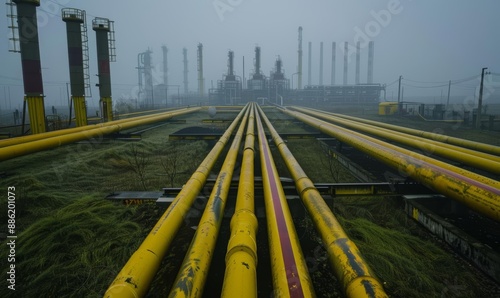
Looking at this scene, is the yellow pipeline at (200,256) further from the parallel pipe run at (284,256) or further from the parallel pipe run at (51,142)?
the parallel pipe run at (51,142)

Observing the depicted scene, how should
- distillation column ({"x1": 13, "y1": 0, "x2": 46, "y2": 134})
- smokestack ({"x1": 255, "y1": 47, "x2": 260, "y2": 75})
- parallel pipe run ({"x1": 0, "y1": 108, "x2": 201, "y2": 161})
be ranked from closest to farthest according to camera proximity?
parallel pipe run ({"x1": 0, "y1": 108, "x2": 201, "y2": 161}), distillation column ({"x1": 13, "y1": 0, "x2": 46, "y2": 134}), smokestack ({"x1": 255, "y1": 47, "x2": 260, "y2": 75})

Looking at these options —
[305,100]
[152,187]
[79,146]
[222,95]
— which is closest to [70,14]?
[79,146]

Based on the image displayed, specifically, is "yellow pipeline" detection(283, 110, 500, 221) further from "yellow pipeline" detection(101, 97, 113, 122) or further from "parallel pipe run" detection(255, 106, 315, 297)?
"yellow pipeline" detection(101, 97, 113, 122)

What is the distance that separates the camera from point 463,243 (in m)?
3.18

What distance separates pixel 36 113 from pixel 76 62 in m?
3.68

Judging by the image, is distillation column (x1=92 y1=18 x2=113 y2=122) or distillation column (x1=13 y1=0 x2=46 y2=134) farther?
distillation column (x1=92 y1=18 x2=113 y2=122)

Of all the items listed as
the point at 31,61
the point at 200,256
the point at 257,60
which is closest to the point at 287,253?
the point at 200,256

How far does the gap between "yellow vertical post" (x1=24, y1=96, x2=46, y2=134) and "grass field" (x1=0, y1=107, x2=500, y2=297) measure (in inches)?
254

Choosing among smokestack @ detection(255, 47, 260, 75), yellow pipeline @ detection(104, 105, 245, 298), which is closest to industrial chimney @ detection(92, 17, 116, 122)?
yellow pipeline @ detection(104, 105, 245, 298)

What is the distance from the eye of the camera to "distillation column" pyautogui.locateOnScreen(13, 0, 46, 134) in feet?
36.5

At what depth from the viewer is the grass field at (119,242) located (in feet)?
8.87

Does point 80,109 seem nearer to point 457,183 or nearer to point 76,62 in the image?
point 76,62

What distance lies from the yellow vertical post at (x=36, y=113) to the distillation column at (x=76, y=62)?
1.92m

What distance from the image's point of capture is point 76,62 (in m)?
13.8
